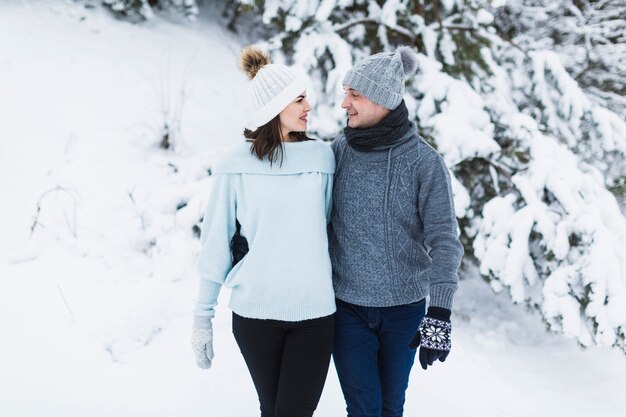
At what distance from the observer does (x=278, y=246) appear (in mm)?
1848

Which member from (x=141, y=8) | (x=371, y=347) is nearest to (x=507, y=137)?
(x=371, y=347)

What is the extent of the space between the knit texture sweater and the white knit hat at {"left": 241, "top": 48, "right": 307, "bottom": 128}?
1.04 ft

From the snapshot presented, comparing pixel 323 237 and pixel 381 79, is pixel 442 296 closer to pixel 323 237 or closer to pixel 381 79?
pixel 323 237

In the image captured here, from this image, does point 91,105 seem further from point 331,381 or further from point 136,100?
point 331,381

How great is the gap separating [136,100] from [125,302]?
2.71 m

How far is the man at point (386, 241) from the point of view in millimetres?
1795

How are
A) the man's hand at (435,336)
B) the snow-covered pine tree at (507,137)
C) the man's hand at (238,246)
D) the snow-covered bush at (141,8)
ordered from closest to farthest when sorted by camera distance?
the man's hand at (435,336)
the man's hand at (238,246)
the snow-covered pine tree at (507,137)
the snow-covered bush at (141,8)

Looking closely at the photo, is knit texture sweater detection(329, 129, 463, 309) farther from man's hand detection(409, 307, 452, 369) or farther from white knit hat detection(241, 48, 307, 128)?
white knit hat detection(241, 48, 307, 128)

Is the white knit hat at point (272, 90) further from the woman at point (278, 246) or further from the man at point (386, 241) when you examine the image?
the man at point (386, 241)

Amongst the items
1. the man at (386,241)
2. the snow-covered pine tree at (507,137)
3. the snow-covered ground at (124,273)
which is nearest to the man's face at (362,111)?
the man at (386,241)

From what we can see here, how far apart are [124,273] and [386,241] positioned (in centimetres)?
255

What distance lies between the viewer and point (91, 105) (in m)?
5.17

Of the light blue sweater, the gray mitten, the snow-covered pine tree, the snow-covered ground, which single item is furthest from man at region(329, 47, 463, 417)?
the snow-covered pine tree

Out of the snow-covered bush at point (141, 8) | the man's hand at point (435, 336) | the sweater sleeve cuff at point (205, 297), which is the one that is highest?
the man's hand at point (435, 336)
